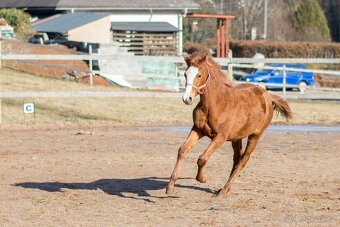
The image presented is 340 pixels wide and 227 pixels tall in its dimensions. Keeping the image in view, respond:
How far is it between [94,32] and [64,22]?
1.79m

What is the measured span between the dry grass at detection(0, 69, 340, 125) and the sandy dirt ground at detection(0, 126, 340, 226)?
3.53m

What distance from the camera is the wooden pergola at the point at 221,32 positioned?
52250 millimetres

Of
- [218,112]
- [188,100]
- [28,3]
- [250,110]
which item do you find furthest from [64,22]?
[188,100]

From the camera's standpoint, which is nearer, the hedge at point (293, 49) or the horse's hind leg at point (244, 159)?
the horse's hind leg at point (244, 159)

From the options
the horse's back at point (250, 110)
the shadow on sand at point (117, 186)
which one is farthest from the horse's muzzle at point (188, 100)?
the shadow on sand at point (117, 186)

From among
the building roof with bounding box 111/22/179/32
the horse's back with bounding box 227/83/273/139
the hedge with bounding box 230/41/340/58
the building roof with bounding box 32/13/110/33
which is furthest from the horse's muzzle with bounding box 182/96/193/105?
the hedge with bounding box 230/41/340/58

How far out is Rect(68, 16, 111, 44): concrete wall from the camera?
4647 centimetres

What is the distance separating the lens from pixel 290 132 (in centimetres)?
1970

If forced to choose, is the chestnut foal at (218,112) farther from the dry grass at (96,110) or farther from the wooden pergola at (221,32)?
the wooden pergola at (221,32)

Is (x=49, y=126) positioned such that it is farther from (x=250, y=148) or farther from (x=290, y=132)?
(x=250, y=148)

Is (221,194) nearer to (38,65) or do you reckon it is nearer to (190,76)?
(190,76)

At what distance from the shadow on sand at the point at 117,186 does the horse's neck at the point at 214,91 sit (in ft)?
4.55

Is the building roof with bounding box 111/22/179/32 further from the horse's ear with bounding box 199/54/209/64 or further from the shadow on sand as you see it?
the horse's ear with bounding box 199/54/209/64

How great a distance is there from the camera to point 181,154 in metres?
10.6
